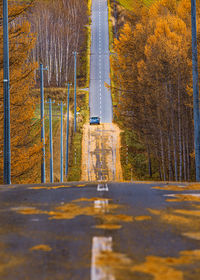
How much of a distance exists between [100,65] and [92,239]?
299 feet

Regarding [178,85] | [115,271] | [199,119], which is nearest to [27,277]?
[115,271]

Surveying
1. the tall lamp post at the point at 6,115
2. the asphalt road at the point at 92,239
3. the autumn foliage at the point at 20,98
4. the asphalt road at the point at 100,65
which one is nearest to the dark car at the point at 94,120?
the asphalt road at the point at 100,65

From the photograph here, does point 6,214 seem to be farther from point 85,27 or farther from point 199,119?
point 85,27

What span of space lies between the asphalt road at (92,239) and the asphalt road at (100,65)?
166ft

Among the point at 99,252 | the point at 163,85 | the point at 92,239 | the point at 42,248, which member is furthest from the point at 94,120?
the point at 99,252

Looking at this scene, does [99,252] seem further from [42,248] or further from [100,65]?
[100,65]

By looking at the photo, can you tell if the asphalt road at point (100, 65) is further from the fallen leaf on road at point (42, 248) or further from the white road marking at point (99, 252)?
the fallen leaf on road at point (42, 248)

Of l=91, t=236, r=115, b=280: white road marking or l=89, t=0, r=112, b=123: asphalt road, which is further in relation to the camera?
l=89, t=0, r=112, b=123: asphalt road

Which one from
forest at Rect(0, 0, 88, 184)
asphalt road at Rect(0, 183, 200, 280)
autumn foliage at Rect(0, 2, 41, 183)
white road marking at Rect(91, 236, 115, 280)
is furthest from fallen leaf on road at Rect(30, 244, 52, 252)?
autumn foliage at Rect(0, 2, 41, 183)

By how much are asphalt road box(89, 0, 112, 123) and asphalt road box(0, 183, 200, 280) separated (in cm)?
5056

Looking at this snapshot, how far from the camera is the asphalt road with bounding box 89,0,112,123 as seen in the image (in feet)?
246

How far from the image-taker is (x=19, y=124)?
2405cm

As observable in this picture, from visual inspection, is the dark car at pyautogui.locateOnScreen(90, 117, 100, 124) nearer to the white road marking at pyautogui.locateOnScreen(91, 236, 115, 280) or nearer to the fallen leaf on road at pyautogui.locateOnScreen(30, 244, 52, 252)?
the white road marking at pyautogui.locateOnScreen(91, 236, 115, 280)

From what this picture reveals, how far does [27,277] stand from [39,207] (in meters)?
3.49
